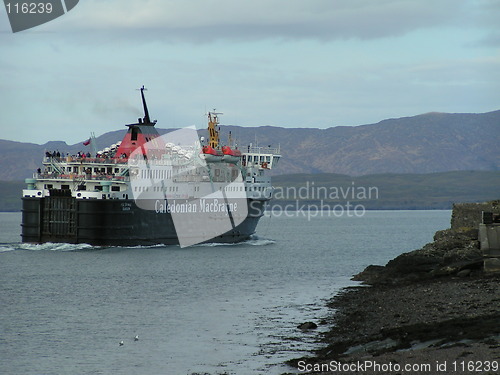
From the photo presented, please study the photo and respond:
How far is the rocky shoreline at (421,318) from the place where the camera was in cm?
1923

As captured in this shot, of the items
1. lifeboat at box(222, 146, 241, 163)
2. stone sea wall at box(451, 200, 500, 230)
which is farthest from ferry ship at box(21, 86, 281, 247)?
stone sea wall at box(451, 200, 500, 230)

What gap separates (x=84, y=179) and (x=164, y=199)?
7052 millimetres

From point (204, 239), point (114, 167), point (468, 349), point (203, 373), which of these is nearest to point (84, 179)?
point (114, 167)

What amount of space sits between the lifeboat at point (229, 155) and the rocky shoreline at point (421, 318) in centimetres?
2981

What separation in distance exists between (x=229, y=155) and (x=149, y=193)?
11.3 meters

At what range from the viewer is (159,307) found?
36.1 meters

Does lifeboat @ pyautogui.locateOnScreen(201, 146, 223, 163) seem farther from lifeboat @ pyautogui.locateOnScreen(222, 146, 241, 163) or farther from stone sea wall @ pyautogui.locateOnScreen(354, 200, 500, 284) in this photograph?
stone sea wall @ pyautogui.locateOnScreen(354, 200, 500, 284)

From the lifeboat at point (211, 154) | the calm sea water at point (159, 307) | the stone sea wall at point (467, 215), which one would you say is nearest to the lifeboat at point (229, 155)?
the lifeboat at point (211, 154)

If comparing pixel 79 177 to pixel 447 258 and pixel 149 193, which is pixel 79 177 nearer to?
pixel 149 193

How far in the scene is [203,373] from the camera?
74.2 ft

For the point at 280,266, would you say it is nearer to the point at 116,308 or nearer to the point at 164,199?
the point at 164,199

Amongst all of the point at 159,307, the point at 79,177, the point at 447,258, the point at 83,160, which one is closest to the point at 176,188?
the point at 83,160

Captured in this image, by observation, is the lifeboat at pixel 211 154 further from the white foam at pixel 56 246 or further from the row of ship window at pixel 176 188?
the white foam at pixel 56 246

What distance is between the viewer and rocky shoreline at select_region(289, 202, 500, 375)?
19.2 metres
